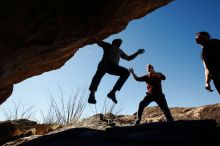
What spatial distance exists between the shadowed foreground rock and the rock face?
296 centimetres

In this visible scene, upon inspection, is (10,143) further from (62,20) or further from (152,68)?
(152,68)

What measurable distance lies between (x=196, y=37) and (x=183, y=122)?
8.68 feet

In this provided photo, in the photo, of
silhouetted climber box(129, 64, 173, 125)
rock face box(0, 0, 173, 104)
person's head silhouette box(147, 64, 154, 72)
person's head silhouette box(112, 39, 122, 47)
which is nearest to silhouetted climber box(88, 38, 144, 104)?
person's head silhouette box(112, 39, 122, 47)

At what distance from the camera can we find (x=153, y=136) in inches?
198

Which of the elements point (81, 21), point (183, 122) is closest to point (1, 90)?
point (81, 21)

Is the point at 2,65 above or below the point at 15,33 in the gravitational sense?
below

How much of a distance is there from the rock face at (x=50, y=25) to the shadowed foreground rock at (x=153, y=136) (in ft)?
9.72

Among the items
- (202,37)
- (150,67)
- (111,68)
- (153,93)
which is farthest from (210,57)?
(150,67)

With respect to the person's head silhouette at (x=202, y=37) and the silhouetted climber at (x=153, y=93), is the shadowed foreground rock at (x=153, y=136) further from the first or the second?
the silhouetted climber at (x=153, y=93)

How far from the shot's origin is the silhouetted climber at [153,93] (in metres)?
9.05

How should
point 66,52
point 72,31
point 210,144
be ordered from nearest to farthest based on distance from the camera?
point 210,144 < point 72,31 < point 66,52

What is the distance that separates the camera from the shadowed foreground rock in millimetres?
4734

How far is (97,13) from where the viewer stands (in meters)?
7.96

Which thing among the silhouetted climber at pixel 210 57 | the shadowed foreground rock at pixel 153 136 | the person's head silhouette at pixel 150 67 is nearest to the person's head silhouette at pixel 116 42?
the person's head silhouette at pixel 150 67
